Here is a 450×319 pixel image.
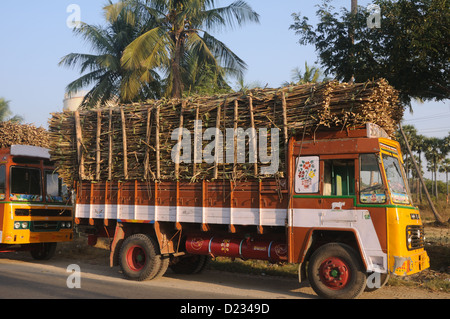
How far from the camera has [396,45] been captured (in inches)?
435

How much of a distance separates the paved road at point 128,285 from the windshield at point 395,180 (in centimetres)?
243

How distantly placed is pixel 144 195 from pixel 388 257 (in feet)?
17.3

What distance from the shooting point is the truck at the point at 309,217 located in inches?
311

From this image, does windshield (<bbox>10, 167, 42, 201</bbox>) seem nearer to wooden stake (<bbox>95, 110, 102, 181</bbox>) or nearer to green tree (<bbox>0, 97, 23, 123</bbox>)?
wooden stake (<bbox>95, 110, 102, 181</bbox>)

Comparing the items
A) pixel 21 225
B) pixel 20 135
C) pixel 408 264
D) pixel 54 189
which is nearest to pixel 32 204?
pixel 21 225

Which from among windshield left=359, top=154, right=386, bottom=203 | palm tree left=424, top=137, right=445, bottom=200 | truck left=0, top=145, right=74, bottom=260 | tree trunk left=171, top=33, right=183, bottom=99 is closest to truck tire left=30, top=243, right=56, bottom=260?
truck left=0, top=145, right=74, bottom=260

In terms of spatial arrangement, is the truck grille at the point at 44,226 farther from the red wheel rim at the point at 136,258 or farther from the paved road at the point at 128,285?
the red wheel rim at the point at 136,258

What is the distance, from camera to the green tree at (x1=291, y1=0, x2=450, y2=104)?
10.6 metres

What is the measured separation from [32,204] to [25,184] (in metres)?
0.59

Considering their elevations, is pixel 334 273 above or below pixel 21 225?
below

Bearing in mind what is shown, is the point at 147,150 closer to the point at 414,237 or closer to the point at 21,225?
the point at 21,225

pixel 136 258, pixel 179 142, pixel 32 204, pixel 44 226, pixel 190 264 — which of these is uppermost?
pixel 179 142

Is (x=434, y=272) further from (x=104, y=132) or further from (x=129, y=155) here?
(x=104, y=132)
